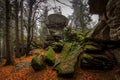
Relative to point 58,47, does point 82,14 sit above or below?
above

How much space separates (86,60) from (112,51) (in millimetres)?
2107

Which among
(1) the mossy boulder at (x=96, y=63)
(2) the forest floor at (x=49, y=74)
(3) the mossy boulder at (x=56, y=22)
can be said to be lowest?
(2) the forest floor at (x=49, y=74)

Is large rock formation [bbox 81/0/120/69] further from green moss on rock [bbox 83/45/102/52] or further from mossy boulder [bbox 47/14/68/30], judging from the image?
mossy boulder [bbox 47/14/68/30]

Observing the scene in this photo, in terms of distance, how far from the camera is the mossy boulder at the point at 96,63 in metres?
9.52

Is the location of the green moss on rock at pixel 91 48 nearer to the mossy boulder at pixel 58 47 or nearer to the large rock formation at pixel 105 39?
the large rock formation at pixel 105 39

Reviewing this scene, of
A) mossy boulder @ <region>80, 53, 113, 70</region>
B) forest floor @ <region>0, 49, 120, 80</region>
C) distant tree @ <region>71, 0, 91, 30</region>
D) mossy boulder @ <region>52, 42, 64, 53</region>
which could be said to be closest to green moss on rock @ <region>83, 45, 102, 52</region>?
mossy boulder @ <region>80, 53, 113, 70</region>

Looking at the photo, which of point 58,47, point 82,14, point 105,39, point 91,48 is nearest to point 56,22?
point 82,14

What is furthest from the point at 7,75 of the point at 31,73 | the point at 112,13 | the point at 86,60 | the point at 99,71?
the point at 112,13

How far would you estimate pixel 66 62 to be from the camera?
1034 centimetres

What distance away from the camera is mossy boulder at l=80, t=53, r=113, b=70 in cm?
952

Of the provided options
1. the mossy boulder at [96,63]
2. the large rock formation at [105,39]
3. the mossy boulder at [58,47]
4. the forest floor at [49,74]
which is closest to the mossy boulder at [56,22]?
the mossy boulder at [58,47]

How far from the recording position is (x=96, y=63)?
9.65 meters

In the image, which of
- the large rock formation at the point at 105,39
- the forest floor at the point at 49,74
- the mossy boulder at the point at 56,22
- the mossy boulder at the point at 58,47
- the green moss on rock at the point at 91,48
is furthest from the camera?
the mossy boulder at the point at 56,22

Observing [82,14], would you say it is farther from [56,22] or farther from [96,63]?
[96,63]
